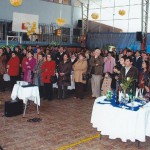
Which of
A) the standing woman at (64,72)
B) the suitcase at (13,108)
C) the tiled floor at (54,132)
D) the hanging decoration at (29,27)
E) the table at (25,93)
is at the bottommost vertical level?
the tiled floor at (54,132)

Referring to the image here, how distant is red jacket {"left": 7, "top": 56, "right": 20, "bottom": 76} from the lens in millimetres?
8422

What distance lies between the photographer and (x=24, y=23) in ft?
53.5

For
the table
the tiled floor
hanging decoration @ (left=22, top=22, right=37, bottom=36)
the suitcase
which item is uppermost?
hanging decoration @ (left=22, top=22, right=37, bottom=36)

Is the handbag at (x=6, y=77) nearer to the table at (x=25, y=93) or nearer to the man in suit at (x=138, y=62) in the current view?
the table at (x=25, y=93)

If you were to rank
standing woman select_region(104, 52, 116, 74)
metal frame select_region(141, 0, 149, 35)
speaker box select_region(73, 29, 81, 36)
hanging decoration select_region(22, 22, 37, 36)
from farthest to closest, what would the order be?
1. speaker box select_region(73, 29, 81, 36)
2. hanging decoration select_region(22, 22, 37, 36)
3. metal frame select_region(141, 0, 149, 35)
4. standing woman select_region(104, 52, 116, 74)

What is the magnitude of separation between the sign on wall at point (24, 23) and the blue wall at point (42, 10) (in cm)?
148

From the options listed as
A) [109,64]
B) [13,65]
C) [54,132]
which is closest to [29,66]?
[13,65]

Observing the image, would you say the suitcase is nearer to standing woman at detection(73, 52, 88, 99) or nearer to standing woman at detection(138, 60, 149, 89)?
standing woman at detection(73, 52, 88, 99)

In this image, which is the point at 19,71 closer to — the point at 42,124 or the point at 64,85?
the point at 64,85

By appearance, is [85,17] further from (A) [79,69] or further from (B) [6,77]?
(A) [79,69]

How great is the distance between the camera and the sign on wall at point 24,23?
1603 centimetres

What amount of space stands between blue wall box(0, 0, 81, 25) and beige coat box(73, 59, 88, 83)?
1106 centimetres

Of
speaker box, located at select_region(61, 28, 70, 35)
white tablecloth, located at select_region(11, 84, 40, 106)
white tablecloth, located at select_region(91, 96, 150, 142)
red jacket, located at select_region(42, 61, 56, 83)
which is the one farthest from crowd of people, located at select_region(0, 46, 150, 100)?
speaker box, located at select_region(61, 28, 70, 35)

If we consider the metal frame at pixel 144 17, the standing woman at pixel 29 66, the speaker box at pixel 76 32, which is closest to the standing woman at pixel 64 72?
the standing woman at pixel 29 66
